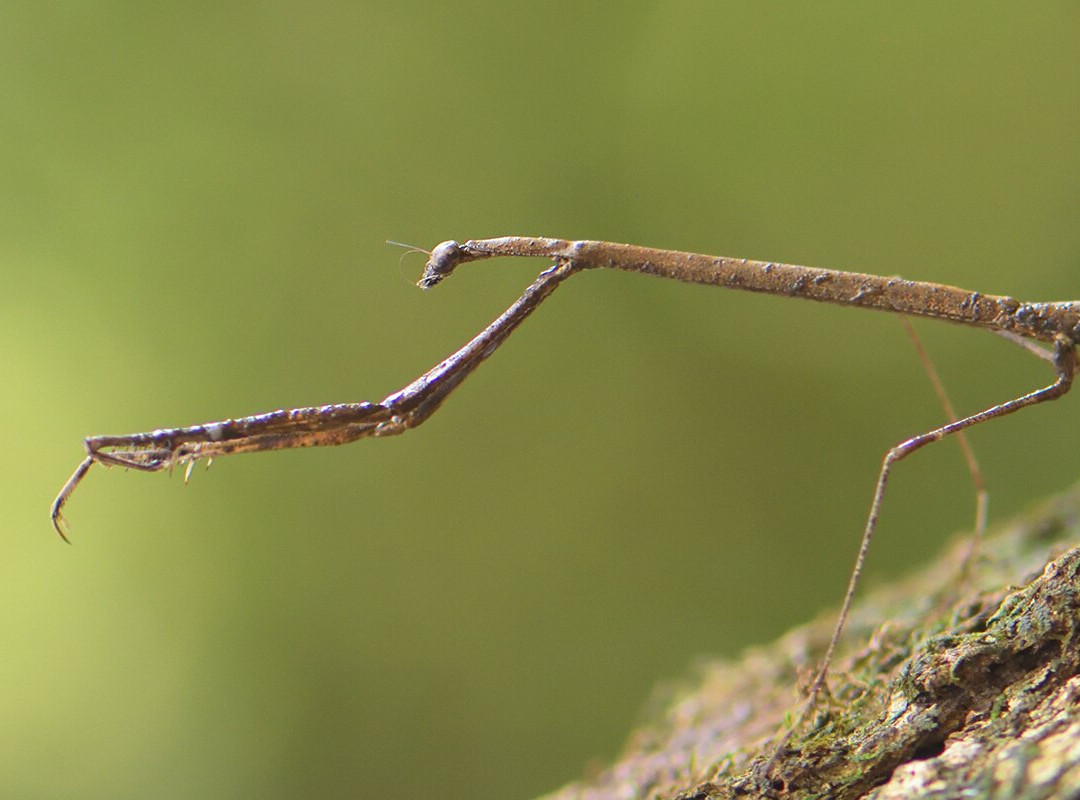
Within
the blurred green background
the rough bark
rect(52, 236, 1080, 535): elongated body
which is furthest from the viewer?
the blurred green background

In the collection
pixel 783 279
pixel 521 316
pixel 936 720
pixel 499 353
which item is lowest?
pixel 936 720

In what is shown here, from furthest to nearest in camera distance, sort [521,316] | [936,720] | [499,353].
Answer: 1. [499,353]
2. [521,316]
3. [936,720]

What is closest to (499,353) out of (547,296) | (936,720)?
(547,296)

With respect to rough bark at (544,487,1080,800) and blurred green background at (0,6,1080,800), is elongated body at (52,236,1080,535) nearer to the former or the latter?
rough bark at (544,487,1080,800)

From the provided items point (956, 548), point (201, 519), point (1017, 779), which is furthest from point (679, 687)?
point (201, 519)

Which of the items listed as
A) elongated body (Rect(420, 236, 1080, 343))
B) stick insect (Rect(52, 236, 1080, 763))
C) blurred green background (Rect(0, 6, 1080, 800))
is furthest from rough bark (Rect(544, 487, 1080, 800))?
blurred green background (Rect(0, 6, 1080, 800))

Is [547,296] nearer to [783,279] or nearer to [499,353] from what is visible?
[783,279]

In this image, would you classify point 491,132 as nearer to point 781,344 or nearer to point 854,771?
point 781,344
